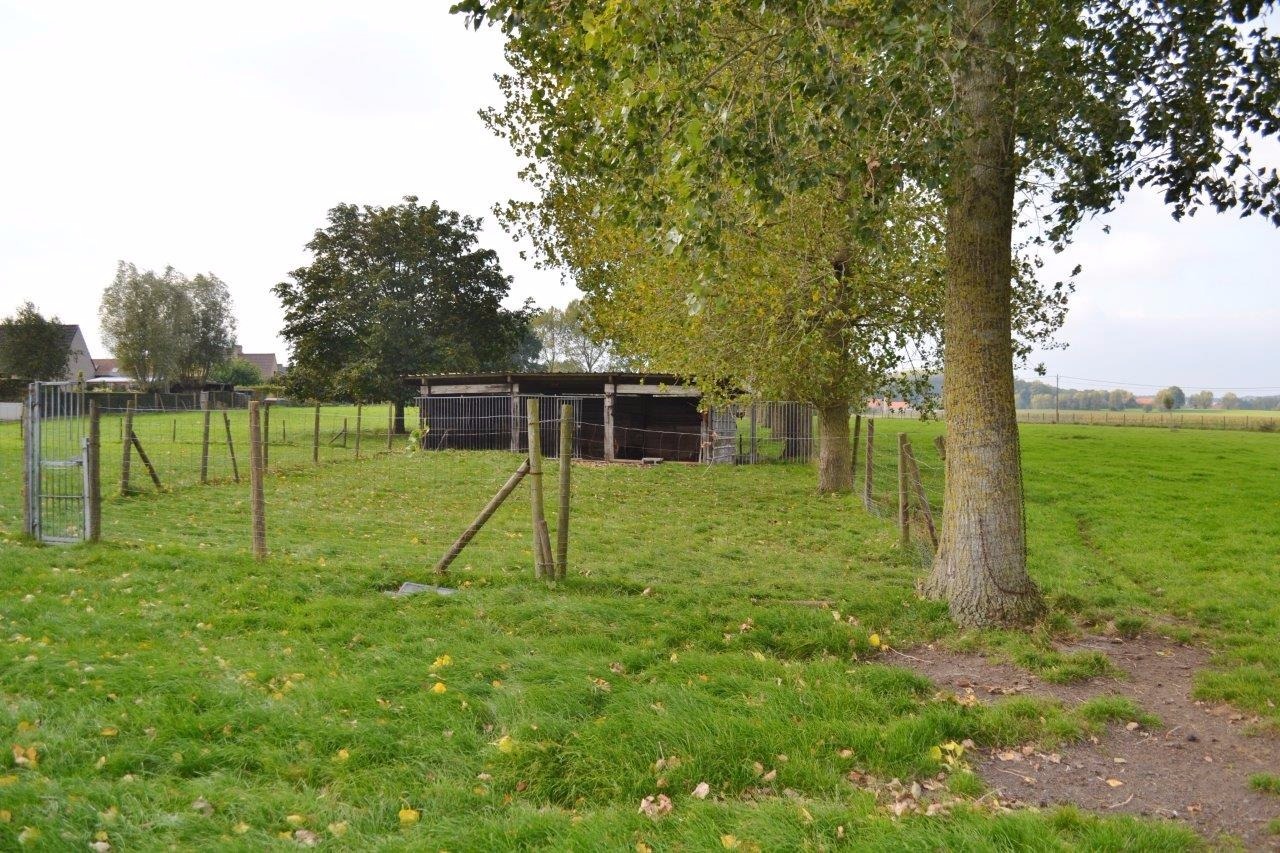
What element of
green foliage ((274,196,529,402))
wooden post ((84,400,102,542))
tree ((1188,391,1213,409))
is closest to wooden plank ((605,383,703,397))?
green foliage ((274,196,529,402))

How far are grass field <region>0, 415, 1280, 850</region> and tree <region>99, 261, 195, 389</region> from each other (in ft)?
213

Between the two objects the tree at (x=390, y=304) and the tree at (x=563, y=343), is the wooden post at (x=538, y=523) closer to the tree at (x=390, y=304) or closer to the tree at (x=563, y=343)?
the tree at (x=390, y=304)

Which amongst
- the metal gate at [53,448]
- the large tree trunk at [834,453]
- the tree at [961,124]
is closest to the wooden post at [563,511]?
the tree at [961,124]

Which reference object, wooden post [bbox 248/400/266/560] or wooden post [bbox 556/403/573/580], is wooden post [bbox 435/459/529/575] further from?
wooden post [bbox 248/400/266/560]

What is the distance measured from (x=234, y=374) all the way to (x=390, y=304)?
4880 centimetres

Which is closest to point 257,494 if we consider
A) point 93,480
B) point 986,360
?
point 93,480

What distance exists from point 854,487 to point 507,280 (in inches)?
1021

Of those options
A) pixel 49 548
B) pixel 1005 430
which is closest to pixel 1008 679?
pixel 1005 430

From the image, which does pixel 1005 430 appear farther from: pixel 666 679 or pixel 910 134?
pixel 666 679

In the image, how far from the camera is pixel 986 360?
23.7ft

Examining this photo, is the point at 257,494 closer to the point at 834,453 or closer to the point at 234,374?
the point at 834,453

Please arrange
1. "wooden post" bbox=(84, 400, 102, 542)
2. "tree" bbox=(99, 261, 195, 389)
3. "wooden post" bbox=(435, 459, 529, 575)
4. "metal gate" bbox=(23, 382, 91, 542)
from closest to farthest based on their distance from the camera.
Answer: "wooden post" bbox=(435, 459, 529, 575) < "wooden post" bbox=(84, 400, 102, 542) < "metal gate" bbox=(23, 382, 91, 542) < "tree" bbox=(99, 261, 195, 389)

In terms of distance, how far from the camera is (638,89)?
6.18m

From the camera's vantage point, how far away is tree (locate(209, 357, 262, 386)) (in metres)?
77.3
